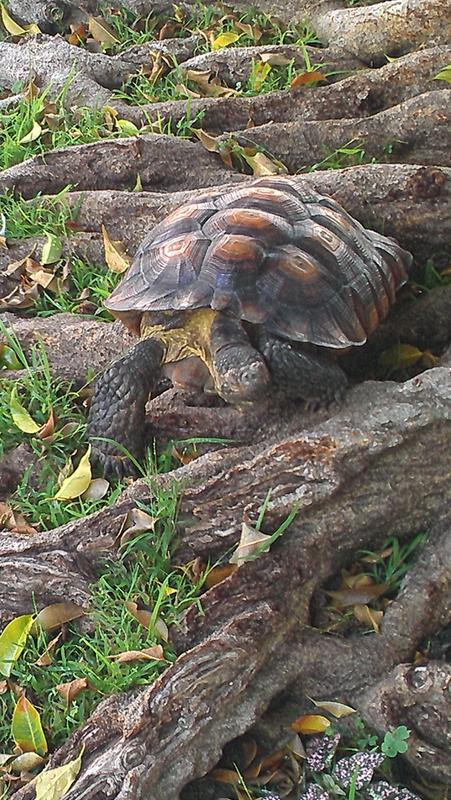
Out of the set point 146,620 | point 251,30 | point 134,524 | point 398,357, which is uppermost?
point 251,30

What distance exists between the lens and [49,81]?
16.7 feet

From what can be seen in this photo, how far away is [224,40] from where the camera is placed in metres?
5.06

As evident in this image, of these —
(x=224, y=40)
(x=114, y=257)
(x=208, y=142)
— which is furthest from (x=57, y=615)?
(x=224, y=40)

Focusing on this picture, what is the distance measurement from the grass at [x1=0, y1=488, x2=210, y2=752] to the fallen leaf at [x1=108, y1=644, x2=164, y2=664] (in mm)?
16

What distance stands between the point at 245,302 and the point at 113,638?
1.16 m

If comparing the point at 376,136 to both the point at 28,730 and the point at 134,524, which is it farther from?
the point at 28,730

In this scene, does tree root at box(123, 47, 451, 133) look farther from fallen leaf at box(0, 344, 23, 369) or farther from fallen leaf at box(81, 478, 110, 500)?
fallen leaf at box(81, 478, 110, 500)

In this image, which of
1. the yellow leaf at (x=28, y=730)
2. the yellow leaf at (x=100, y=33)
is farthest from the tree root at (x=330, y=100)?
the yellow leaf at (x=28, y=730)

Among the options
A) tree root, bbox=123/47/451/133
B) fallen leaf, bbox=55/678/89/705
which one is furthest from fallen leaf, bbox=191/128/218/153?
fallen leaf, bbox=55/678/89/705

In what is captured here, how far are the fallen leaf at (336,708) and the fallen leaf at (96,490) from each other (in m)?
1.04

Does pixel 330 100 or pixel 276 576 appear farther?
pixel 330 100

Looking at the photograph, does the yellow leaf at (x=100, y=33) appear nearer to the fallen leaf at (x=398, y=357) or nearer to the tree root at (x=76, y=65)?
the tree root at (x=76, y=65)

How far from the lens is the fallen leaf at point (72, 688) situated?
252 cm

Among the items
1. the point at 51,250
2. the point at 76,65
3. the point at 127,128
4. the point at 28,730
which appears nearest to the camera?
the point at 28,730
